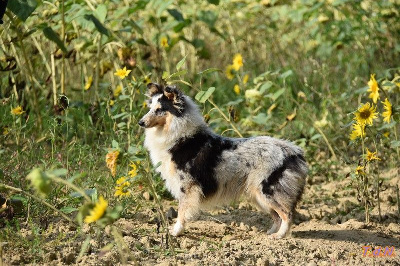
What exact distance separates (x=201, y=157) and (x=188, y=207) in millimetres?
347

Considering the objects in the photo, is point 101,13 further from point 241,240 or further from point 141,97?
point 241,240

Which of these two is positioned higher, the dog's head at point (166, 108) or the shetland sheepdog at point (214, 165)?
the dog's head at point (166, 108)

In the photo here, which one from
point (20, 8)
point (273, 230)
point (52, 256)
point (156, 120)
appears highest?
point (20, 8)

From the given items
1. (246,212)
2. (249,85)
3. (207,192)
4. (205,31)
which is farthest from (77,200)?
(205,31)

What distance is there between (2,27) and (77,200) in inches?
83.8

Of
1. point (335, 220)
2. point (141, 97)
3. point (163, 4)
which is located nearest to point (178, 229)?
point (335, 220)

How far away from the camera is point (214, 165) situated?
4.58 meters

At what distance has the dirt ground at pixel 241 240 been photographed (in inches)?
151

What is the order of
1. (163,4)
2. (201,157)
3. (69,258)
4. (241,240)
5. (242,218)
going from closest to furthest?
(69,258) < (241,240) < (201,157) < (242,218) < (163,4)

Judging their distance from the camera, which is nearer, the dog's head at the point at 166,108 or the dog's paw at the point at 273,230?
the dog's head at the point at 166,108

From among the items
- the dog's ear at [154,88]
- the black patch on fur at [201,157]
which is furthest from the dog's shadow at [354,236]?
the dog's ear at [154,88]

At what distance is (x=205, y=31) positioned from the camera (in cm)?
1063

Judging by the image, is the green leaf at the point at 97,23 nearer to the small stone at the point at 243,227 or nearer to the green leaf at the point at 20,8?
the green leaf at the point at 20,8

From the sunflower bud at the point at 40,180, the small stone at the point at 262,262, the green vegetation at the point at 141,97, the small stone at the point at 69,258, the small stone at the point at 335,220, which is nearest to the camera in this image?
the sunflower bud at the point at 40,180
